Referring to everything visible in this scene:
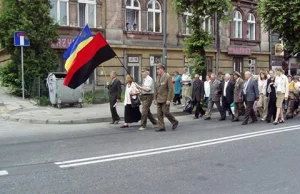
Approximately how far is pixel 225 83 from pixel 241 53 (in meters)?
16.5

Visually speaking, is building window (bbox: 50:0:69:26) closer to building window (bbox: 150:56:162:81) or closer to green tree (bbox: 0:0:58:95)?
green tree (bbox: 0:0:58:95)

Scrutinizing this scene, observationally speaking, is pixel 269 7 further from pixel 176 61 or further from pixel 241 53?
pixel 241 53

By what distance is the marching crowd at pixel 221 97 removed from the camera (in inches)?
442

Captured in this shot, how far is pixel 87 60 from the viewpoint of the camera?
11281 mm

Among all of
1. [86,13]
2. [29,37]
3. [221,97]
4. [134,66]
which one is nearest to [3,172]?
[221,97]

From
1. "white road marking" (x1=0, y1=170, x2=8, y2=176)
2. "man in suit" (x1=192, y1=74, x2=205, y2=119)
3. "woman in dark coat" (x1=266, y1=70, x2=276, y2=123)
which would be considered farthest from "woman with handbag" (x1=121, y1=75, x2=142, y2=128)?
"white road marking" (x1=0, y1=170, x2=8, y2=176)

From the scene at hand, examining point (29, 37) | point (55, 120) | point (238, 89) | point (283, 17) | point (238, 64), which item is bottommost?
point (55, 120)

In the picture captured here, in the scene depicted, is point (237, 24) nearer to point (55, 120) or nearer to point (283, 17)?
point (283, 17)

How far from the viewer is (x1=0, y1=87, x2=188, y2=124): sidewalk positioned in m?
13.1

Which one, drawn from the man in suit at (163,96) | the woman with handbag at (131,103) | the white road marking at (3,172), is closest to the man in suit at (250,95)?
the man in suit at (163,96)

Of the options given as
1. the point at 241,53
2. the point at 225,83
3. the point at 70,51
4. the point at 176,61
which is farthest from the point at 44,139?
the point at 241,53

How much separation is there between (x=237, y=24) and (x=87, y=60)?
21.7 m

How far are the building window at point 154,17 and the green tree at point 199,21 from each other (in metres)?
7.37

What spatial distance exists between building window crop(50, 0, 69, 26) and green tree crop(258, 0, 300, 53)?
1106cm
